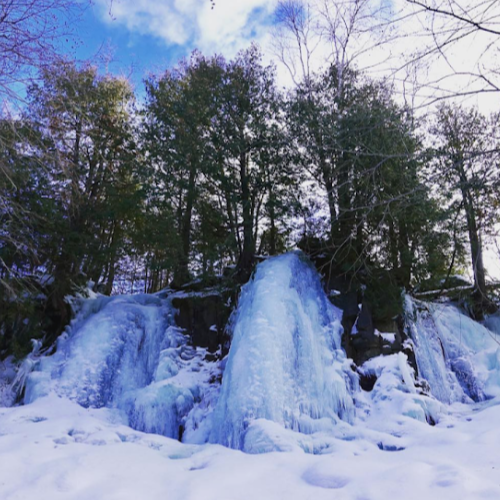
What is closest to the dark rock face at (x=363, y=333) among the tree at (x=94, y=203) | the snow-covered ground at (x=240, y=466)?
the snow-covered ground at (x=240, y=466)

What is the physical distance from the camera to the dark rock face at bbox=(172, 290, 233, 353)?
8406 mm

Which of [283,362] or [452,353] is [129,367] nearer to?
[283,362]

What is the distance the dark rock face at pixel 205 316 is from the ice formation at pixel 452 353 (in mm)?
4030

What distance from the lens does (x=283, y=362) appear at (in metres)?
5.95

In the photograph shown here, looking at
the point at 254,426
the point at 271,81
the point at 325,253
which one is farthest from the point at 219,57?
the point at 254,426

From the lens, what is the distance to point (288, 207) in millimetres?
8969

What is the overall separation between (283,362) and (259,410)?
0.99m

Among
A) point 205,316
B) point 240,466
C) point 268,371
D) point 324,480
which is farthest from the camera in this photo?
point 205,316

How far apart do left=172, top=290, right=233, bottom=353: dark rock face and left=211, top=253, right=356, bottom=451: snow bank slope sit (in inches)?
36.6

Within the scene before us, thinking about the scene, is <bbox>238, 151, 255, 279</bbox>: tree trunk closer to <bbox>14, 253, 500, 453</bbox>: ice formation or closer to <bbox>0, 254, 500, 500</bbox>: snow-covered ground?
<bbox>14, 253, 500, 453</bbox>: ice formation

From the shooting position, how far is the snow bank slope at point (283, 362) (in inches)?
206

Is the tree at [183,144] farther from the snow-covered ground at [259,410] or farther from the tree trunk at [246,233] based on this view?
the snow-covered ground at [259,410]

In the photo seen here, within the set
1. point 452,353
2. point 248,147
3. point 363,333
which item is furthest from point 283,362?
point 248,147

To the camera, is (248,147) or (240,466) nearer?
(240,466)
